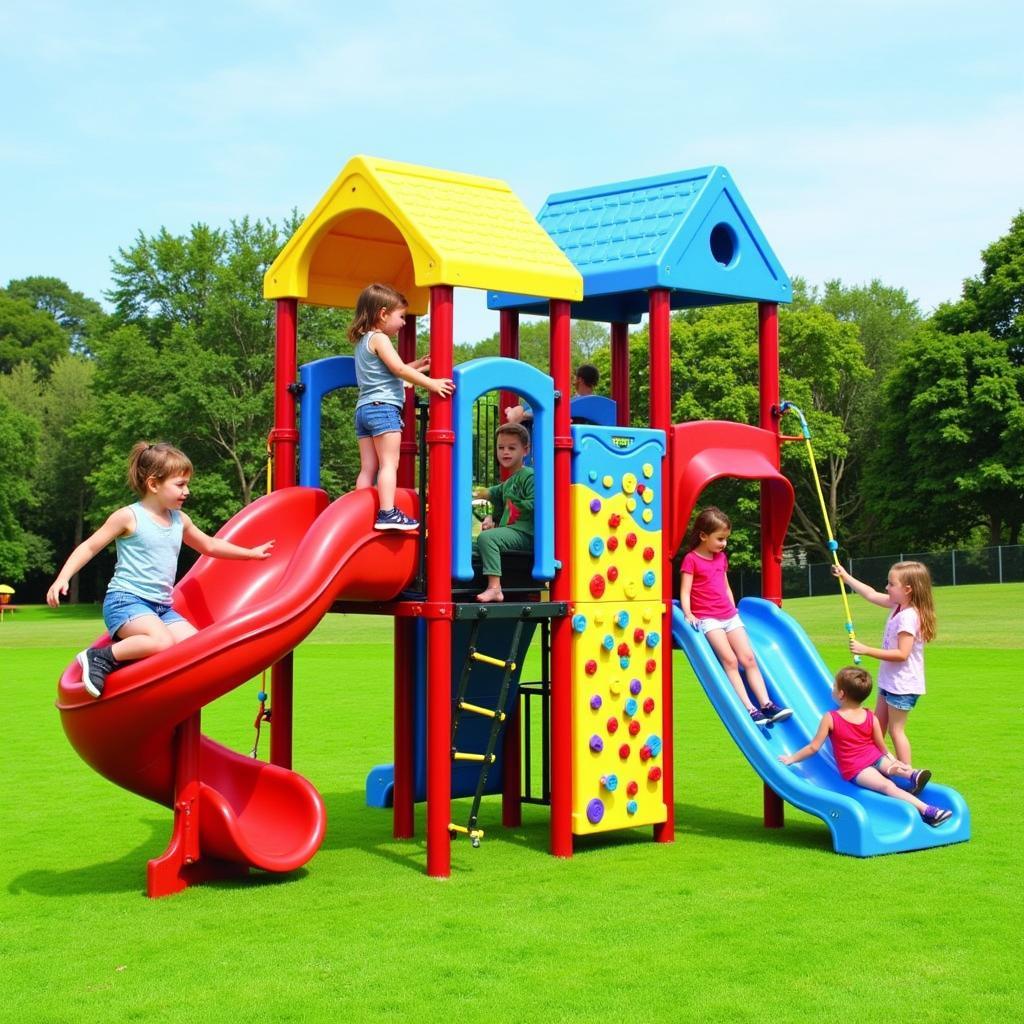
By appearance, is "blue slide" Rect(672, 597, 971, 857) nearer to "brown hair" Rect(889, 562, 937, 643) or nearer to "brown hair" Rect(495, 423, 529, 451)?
"brown hair" Rect(889, 562, 937, 643)

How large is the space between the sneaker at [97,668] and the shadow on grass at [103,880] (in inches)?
49.1

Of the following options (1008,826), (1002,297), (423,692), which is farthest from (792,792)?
(1002,297)

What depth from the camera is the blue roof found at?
10.0m

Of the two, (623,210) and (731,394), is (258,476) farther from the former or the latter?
(623,210)

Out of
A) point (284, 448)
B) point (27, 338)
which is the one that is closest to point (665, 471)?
point (284, 448)

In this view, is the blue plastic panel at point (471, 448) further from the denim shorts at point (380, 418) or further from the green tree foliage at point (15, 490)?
the green tree foliage at point (15, 490)

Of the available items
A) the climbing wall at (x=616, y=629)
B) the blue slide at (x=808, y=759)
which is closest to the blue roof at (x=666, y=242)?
the climbing wall at (x=616, y=629)

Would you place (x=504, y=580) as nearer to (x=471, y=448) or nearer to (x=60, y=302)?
(x=471, y=448)

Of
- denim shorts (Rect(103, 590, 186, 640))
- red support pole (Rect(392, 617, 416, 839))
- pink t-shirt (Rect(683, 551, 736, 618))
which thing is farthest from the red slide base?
pink t-shirt (Rect(683, 551, 736, 618))

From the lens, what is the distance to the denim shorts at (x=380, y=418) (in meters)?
8.73

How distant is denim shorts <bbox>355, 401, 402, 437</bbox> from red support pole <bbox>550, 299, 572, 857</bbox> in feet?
3.56

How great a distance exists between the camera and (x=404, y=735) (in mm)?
10039

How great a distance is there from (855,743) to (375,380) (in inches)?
152

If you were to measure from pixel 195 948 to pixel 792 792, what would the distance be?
407cm
